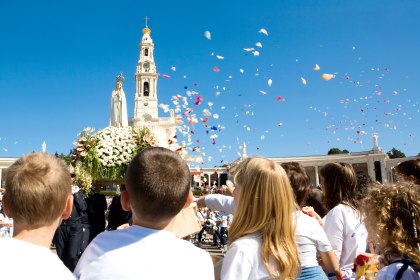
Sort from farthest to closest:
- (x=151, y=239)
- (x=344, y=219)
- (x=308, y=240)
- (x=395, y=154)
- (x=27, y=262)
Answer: (x=395, y=154) < (x=344, y=219) < (x=308, y=240) < (x=151, y=239) < (x=27, y=262)

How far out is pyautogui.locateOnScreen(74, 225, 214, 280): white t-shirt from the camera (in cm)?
200

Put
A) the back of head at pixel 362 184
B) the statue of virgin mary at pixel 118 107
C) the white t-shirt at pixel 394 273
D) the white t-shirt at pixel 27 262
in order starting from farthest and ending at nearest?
the statue of virgin mary at pixel 118 107 < the back of head at pixel 362 184 < the white t-shirt at pixel 394 273 < the white t-shirt at pixel 27 262

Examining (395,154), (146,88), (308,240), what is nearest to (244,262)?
(308,240)

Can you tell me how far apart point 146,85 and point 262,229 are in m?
77.7

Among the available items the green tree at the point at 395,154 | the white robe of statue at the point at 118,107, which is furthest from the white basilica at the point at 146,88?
the green tree at the point at 395,154

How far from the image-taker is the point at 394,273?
2465 millimetres

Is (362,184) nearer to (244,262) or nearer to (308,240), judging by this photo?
(308,240)

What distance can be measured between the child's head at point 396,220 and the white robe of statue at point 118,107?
56.8 meters

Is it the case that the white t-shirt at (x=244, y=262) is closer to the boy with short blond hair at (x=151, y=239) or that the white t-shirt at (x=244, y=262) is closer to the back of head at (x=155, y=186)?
the boy with short blond hair at (x=151, y=239)

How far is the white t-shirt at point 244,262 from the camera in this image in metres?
2.46

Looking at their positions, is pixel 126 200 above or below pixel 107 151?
below

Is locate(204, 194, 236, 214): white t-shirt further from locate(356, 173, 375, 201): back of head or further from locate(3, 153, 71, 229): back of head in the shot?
locate(3, 153, 71, 229): back of head

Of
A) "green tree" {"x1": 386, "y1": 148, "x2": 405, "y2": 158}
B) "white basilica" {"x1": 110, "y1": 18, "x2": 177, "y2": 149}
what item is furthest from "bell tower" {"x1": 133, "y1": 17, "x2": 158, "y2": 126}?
"green tree" {"x1": 386, "y1": 148, "x2": 405, "y2": 158}

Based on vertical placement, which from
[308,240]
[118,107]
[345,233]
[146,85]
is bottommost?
[345,233]
